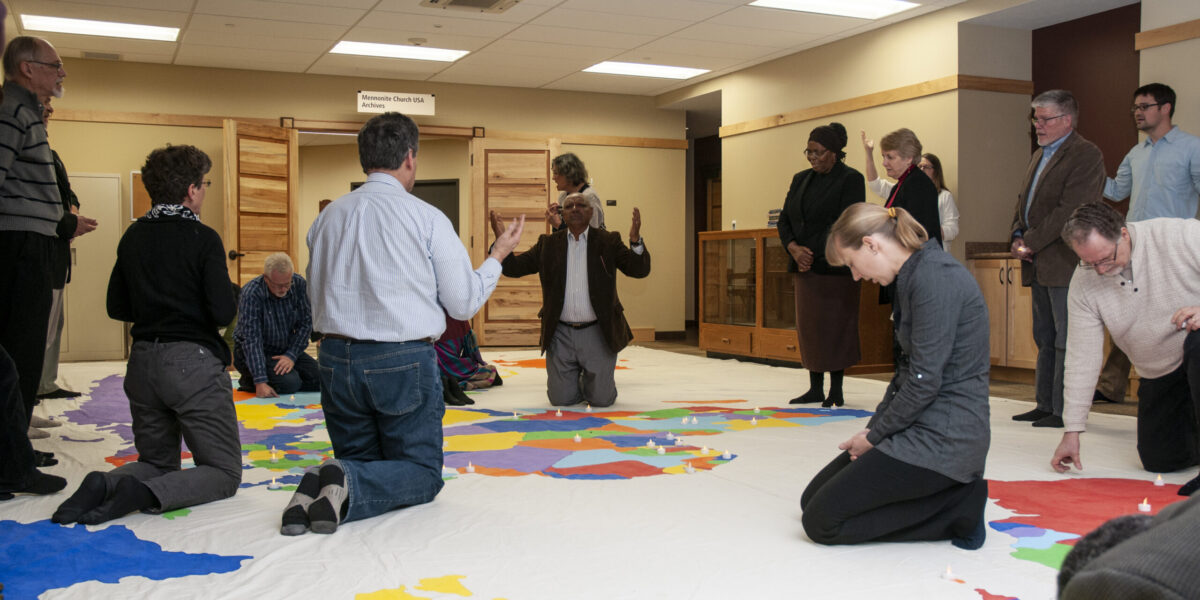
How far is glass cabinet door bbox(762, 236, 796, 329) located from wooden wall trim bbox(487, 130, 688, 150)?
3.85 metres

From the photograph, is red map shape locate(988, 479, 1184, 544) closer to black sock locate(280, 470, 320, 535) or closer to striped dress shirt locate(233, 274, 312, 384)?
black sock locate(280, 470, 320, 535)

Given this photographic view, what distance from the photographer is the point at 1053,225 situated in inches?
193

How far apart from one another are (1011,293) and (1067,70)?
6.48 feet

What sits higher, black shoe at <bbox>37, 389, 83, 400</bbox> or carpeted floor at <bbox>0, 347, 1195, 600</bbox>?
carpeted floor at <bbox>0, 347, 1195, 600</bbox>

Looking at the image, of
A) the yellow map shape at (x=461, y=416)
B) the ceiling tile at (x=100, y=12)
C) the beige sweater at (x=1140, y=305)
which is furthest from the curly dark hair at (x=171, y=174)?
the ceiling tile at (x=100, y=12)

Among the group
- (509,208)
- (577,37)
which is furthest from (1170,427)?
(509,208)

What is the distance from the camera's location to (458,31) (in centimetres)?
837

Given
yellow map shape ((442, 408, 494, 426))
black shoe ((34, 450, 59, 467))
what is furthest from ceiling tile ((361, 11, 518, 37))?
black shoe ((34, 450, 59, 467))

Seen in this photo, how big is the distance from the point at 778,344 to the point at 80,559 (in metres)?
6.22

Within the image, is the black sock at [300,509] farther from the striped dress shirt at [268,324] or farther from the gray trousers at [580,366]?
the striped dress shirt at [268,324]

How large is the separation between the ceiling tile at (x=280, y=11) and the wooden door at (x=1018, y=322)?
5.40m

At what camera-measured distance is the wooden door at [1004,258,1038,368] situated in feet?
22.7

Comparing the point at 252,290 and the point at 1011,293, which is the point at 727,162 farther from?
the point at 252,290

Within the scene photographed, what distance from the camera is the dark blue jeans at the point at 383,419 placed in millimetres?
2955
